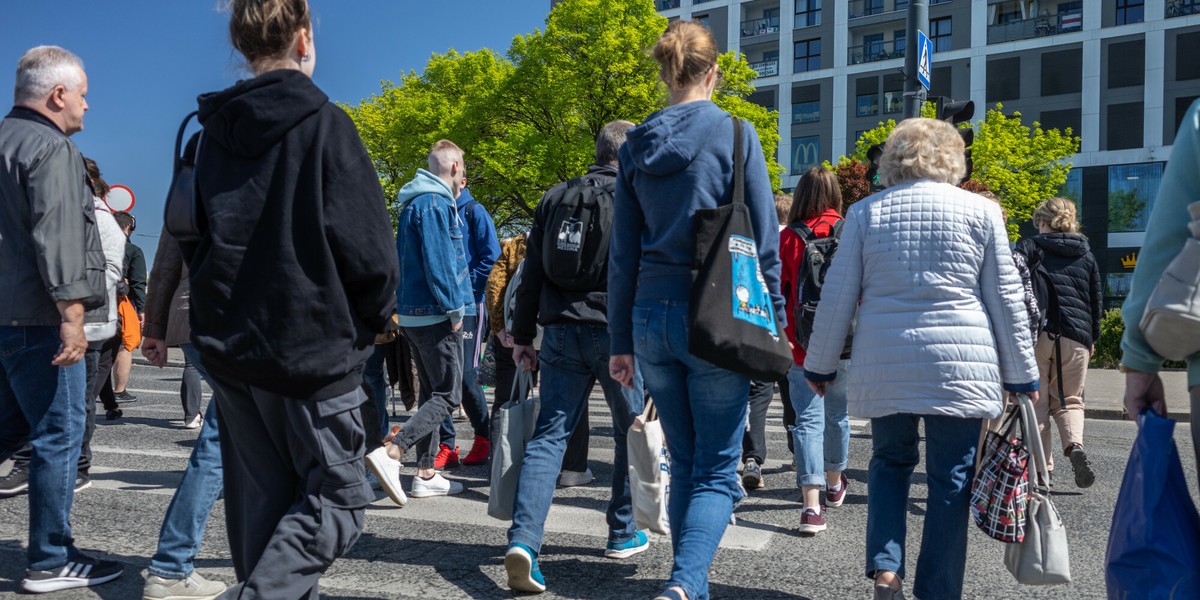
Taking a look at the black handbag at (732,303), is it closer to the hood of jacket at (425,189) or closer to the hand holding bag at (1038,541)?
the hand holding bag at (1038,541)

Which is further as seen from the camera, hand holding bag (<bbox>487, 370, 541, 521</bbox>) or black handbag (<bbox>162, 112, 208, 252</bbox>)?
hand holding bag (<bbox>487, 370, 541, 521</bbox>)

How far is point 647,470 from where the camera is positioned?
3.84m

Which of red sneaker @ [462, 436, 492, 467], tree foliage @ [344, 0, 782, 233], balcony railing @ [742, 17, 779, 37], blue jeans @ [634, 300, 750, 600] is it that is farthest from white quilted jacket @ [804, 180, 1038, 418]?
balcony railing @ [742, 17, 779, 37]

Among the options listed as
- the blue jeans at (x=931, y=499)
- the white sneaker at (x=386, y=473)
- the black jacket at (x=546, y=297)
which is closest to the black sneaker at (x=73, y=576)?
the white sneaker at (x=386, y=473)

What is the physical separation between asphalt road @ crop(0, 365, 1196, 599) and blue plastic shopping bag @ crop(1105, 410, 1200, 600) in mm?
1739

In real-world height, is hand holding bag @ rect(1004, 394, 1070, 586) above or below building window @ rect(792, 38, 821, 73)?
below

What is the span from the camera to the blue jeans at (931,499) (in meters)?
3.44

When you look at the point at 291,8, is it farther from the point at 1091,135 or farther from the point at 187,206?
the point at 1091,135

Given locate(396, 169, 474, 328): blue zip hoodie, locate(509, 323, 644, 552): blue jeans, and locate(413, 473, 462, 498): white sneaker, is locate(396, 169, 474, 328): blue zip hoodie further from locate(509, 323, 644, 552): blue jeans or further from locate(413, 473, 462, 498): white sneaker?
locate(509, 323, 644, 552): blue jeans

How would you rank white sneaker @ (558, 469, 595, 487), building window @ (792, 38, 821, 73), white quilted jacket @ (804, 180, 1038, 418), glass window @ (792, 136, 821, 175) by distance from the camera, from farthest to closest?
building window @ (792, 38, 821, 73) → glass window @ (792, 136, 821, 175) → white sneaker @ (558, 469, 595, 487) → white quilted jacket @ (804, 180, 1038, 418)

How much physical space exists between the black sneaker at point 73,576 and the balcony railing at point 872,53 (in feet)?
160

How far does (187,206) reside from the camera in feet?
8.97

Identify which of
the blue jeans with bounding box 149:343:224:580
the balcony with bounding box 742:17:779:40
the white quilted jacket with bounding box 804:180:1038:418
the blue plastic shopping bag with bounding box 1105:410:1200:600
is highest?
the balcony with bounding box 742:17:779:40

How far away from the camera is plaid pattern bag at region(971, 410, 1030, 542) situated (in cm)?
330
